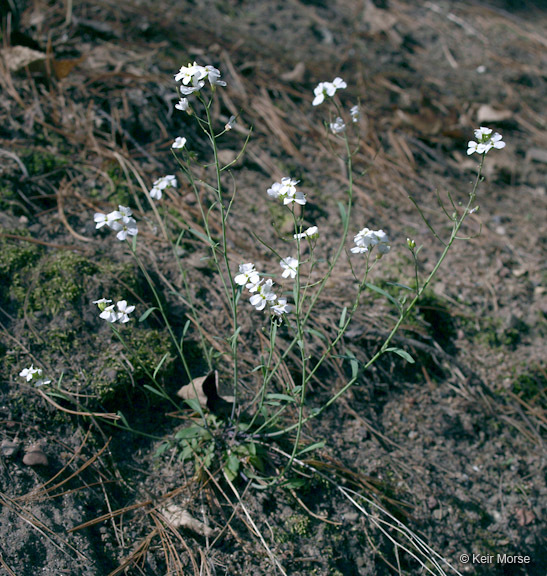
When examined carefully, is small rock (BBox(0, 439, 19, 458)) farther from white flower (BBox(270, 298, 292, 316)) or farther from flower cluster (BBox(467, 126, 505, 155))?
flower cluster (BBox(467, 126, 505, 155))

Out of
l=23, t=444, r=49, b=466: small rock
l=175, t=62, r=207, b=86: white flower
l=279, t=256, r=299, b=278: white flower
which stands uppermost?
l=175, t=62, r=207, b=86: white flower

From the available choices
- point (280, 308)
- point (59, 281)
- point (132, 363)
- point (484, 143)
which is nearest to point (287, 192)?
point (280, 308)

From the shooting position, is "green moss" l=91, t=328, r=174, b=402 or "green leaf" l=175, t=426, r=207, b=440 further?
"green moss" l=91, t=328, r=174, b=402

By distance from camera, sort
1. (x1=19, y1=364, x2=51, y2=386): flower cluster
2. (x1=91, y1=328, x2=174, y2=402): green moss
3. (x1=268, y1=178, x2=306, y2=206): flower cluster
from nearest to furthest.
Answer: (x1=268, y1=178, x2=306, y2=206): flower cluster, (x1=19, y1=364, x2=51, y2=386): flower cluster, (x1=91, y1=328, x2=174, y2=402): green moss

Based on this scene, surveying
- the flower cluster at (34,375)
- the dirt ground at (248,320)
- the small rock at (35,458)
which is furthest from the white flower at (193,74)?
the small rock at (35,458)

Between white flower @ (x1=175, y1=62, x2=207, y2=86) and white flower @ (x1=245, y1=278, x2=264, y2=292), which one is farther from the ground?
white flower @ (x1=175, y1=62, x2=207, y2=86)

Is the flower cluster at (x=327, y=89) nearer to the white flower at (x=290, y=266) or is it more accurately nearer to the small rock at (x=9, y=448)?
the white flower at (x=290, y=266)

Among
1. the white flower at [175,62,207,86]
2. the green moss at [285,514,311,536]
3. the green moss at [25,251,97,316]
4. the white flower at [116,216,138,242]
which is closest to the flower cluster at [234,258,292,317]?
the white flower at [116,216,138,242]

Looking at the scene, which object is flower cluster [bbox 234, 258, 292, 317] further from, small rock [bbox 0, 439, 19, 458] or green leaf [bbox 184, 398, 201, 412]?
small rock [bbox 0, 439, 19, 458]

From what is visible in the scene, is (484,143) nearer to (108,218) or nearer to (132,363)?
(108,218)

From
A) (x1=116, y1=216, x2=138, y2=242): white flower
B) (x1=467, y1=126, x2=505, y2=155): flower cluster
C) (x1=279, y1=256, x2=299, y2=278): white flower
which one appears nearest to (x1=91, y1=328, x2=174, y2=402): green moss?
(x1=116, y1=216, x2=138, y2=242): white flower

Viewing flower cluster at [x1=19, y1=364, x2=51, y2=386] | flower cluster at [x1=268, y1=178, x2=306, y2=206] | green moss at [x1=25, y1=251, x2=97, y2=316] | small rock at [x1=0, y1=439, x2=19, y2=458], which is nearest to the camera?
flower cluster at [x1=268, y1=178, x2=306, y2=206]
